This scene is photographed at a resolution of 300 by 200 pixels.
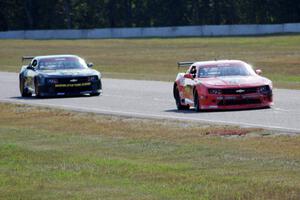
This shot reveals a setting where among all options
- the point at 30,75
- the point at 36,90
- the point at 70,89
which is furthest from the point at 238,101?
the point at 30,75

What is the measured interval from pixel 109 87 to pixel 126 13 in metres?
99.0

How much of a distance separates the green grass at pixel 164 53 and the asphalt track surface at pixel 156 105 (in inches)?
189

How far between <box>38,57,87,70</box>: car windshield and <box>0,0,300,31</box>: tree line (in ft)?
286

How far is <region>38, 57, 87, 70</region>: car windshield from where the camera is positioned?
3494 centimetres

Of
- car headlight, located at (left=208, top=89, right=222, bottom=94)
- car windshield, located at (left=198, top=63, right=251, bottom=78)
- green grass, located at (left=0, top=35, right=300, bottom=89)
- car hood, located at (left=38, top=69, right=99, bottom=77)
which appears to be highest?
car windshield, located at (left=198, top=63, right=251, bottom=78)

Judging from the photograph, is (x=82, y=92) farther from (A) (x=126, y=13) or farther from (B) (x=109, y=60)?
(A) (x=126, y=13)

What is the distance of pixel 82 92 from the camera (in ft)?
110

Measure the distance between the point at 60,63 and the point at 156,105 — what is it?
8.24 meters

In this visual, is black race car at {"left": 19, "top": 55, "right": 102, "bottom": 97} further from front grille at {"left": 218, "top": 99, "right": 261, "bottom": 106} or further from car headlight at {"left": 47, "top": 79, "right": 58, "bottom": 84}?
front grille at {"left": 218, "top": 99, "right": 261, "bottom": 106}

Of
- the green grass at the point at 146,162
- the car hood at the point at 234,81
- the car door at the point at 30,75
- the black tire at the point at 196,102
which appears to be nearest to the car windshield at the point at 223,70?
the car hood at the point at 234,81

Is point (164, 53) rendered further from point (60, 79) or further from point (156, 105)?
point (156, 105)

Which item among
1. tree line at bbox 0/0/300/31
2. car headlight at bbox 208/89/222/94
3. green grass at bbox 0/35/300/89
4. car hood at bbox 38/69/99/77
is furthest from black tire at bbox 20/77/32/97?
tree line at bbox 0/0/300/31

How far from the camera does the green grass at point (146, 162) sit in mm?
11961

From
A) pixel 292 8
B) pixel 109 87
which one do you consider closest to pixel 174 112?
pixel 109 87
